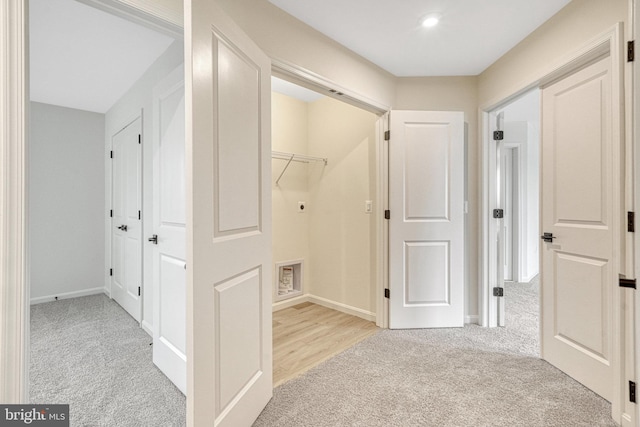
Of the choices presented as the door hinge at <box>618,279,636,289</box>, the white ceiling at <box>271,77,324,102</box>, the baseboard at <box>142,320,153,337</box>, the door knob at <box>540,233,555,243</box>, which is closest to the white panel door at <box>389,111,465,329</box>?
the door knob at <box>540,233,555,243</box>

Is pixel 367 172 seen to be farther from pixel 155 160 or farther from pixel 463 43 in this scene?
pixel 155 160

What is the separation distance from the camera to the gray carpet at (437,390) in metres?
1.58

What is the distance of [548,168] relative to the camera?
2104 mm

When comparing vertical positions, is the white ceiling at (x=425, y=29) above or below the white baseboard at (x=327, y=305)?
above

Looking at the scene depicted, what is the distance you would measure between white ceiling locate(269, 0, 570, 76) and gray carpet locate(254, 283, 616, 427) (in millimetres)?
2477

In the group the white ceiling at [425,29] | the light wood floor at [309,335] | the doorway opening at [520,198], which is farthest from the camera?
the doorway opening at [520,198]

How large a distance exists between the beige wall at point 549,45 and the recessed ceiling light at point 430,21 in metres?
0.80

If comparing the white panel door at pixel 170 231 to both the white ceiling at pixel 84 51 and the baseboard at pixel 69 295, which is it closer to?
the white ceiling at pixel 84 51

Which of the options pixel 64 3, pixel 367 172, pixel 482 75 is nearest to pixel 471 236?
pixel 367 172

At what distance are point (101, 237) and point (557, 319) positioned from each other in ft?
16.9
